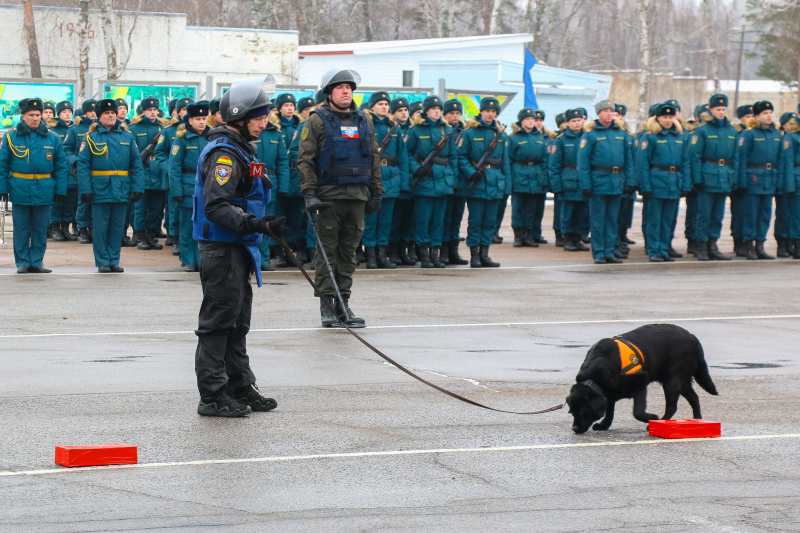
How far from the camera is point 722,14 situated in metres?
113

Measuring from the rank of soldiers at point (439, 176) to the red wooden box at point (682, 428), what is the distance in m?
8.07

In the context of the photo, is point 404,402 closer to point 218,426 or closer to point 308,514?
→ point 218,426

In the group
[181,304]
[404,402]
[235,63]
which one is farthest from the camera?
[235,63]

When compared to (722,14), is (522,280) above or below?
below

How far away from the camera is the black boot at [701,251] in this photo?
18448 millimetres

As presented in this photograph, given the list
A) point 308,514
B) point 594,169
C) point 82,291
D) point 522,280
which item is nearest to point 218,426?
point 308,514

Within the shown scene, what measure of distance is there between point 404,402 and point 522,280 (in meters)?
7.70

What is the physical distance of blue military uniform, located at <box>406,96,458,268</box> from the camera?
16.7 m

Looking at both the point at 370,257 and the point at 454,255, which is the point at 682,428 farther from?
the point at 454,255

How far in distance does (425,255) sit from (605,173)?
9.20 feet

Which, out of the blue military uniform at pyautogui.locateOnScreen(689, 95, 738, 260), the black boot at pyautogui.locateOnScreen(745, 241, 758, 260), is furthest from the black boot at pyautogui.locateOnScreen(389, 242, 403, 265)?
the black boot at pyautogui.locateOnScreen(745, 241, 758, 260)

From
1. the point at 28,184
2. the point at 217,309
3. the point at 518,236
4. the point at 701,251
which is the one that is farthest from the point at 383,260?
the point at 217,309

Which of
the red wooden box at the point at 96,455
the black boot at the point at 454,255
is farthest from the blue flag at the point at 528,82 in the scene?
the red wooden box at the point at 96,455

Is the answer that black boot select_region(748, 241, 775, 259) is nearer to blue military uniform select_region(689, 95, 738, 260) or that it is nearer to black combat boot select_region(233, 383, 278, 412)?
blue military uniform select_region(689, 95, 738, 260)
